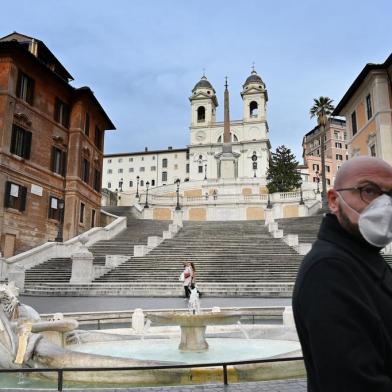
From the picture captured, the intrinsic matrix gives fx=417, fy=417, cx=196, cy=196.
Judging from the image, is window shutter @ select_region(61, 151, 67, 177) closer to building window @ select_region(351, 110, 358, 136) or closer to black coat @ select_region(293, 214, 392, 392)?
building window @ select_region(351, 110, 358, 136)

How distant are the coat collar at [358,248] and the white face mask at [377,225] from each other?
5 centimetres

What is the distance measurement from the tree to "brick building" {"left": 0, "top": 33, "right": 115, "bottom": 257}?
3653 centimetres

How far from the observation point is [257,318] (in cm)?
1310

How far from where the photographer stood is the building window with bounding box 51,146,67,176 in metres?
33.6

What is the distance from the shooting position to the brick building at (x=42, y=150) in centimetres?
2830

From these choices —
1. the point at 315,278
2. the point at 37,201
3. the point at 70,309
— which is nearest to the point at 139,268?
the point at 70,309

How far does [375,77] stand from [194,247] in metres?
18.9

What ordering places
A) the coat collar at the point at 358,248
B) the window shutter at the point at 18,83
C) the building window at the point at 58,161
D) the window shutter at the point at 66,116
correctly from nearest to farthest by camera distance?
the coat collar at the point at 358,248, the window shutter at the point at 18,83, the building window at the point at 58,161, the window shutter at the point at 66,116

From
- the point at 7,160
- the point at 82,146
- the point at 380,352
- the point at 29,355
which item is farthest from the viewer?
the point at 82,146

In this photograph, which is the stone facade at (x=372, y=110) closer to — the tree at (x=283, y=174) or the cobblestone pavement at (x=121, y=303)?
the cobblestone pavement at (x=121, y=303)

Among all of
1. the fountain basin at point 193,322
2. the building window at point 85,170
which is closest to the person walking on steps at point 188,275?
the fountain basin at point 193,322

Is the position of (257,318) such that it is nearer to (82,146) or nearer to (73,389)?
(73,389)

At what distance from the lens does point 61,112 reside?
115 feet

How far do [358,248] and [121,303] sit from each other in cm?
1629
